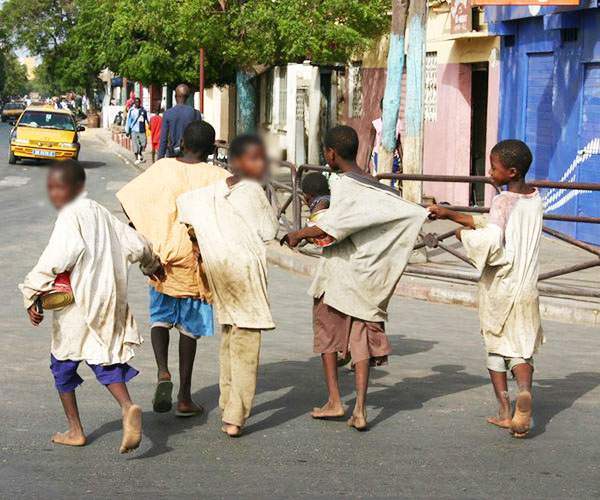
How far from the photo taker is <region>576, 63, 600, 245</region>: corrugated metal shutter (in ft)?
47.3

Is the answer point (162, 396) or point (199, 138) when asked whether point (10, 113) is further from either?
point (162, 396)

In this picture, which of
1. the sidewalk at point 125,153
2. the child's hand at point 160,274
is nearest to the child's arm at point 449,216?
the child's hand at point 160,274

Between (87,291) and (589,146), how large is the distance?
10.9 m

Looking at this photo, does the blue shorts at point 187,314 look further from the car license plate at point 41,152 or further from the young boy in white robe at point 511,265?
the car license plate at point 41,152

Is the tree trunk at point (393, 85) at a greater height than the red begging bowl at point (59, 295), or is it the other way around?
the tree trunk at point (393, 85)

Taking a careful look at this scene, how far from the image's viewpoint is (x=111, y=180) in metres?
25.2

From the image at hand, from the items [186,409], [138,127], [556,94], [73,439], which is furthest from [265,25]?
[73,439]

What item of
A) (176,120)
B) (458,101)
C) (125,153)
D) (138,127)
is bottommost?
(125,153)

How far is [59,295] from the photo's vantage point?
5.05 metres

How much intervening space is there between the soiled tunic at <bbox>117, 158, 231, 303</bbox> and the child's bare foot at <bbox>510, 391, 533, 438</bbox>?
1673mm

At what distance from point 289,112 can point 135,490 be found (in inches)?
844

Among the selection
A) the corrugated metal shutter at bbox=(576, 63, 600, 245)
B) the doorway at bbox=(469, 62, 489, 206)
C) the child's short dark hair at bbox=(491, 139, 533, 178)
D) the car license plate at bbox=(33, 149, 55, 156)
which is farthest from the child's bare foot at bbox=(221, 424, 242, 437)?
the car license plate at bbox=(33, 149, 55, 156)

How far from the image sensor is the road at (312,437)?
487 cm

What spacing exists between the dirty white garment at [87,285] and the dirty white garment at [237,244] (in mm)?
501
